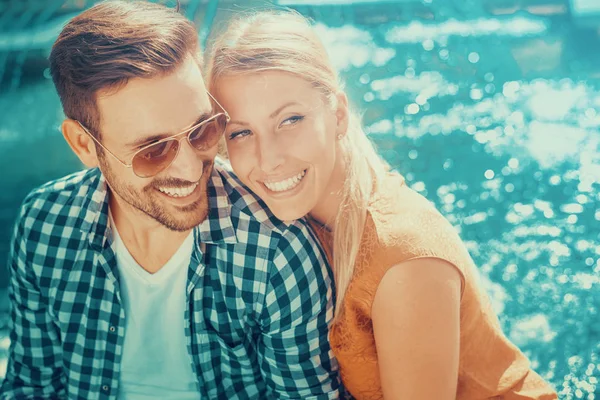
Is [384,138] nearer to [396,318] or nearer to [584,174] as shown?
[584,174]

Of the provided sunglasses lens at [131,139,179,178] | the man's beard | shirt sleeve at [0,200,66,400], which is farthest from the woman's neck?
shirt sleeve at [0,200,66,400]

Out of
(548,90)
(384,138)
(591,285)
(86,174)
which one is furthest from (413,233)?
(548,90)

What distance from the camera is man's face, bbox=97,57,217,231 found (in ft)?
6.57

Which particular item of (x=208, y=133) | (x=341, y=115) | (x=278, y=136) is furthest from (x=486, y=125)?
(x=208, y=133)

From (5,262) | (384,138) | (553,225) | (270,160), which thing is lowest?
(5,262)

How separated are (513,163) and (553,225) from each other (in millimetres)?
607

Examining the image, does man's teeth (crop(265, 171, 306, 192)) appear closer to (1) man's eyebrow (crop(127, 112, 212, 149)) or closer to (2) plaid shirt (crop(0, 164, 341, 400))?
(2) plaid shirt (crop(0, 164, 341, 400))

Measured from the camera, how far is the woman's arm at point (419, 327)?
1.98 meters

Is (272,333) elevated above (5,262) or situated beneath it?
elevated above

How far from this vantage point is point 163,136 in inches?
79.6

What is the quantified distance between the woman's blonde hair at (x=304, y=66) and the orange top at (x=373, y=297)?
43mm

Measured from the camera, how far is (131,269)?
7.72ft

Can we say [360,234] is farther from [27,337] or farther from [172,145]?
[27,337]

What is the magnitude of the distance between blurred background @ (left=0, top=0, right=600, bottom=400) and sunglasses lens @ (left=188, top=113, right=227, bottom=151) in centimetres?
64
